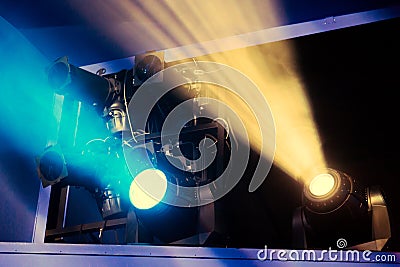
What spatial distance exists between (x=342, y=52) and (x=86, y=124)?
23.5 inches

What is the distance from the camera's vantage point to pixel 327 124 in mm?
1274

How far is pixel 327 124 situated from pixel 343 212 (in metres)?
0.35

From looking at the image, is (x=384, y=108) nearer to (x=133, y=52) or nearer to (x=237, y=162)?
(x=237, y=162)

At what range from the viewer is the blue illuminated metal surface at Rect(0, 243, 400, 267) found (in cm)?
80

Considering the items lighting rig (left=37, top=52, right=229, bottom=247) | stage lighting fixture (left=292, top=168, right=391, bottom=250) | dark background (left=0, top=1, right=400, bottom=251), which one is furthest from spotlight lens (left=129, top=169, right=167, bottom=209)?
stage lighting fixture (left=292, top=168, right=391, bottom=250)

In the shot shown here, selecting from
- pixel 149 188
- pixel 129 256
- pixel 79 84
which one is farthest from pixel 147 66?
pixel 129 256

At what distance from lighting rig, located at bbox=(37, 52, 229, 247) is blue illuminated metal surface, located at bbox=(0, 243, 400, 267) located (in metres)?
0.12


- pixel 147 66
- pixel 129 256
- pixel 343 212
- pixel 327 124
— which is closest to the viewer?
pixel 129 256

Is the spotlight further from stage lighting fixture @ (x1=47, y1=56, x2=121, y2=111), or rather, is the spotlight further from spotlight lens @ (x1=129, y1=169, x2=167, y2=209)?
spotlight lens @ (x1=129, y1=169, x2=167, y2=209)

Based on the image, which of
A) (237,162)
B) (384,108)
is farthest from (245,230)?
(384,108)

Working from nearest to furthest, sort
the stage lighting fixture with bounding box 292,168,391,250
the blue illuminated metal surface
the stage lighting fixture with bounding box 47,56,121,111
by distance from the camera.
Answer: the blue illuminated metal surface
the stage lighting fixture with bounding box 292,168,391,250
the stage lighting fixture with bounding box 47,56,121,111

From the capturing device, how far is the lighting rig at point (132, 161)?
980 mm

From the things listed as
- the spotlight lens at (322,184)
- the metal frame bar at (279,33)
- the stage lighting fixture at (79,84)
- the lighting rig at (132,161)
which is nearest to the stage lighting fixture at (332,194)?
the spotlight lens at (322,184)

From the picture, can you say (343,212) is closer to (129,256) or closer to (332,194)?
(332,194)
